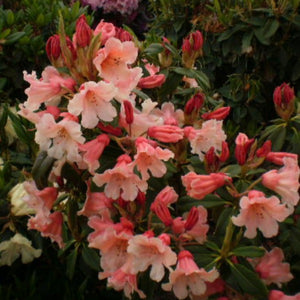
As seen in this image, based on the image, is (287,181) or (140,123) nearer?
(287,181)

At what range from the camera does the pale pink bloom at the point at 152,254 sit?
3.77ft

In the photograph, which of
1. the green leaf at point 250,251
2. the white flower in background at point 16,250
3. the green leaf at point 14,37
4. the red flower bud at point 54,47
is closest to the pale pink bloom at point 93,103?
the red flower bud at point 54,47

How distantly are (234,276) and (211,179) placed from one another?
0.28 metres

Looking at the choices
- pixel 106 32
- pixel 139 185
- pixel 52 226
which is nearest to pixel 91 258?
pixel 52 226

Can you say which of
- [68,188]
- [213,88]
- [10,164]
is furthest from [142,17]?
[68,188]

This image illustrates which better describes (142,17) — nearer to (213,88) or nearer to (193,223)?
(213,88)

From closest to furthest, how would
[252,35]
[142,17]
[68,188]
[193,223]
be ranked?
1. [193,223]
2. [68,188]
3. [252,35]
4. [142,17]

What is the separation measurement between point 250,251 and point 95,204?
1.30 ft

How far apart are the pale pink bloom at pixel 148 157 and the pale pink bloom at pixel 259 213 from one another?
0.21 metres

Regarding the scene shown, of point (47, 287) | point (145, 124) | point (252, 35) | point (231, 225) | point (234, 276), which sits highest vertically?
point (145, 124)

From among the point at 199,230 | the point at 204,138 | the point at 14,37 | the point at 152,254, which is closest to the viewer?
the point at 152,254

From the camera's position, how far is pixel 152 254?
46.6 inches

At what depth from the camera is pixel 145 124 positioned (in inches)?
52.1

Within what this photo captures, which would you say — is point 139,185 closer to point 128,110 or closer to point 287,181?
point 128,110
